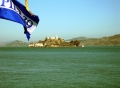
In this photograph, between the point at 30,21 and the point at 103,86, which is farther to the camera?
the point at 103,86

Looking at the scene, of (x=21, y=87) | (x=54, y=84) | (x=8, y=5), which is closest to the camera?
(x=8, y=5)

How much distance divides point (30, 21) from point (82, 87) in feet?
55.8

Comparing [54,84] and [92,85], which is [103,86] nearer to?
[92,85]

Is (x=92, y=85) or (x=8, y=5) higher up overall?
(x=8, y=5)

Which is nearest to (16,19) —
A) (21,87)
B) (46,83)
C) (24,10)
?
(24,10)

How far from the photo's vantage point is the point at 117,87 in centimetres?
2562

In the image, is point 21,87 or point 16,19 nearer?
point 16,19

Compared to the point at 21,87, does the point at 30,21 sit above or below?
above

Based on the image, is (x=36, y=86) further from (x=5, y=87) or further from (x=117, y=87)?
(x=117, y=87)

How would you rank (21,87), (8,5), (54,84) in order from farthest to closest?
(54,84)
(21,87)
(8,5)

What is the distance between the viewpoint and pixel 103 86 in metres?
26.2

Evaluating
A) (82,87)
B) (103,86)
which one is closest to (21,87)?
(82,87)

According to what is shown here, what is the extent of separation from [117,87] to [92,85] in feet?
8.29

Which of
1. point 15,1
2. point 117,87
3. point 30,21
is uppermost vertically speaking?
point 15,1
